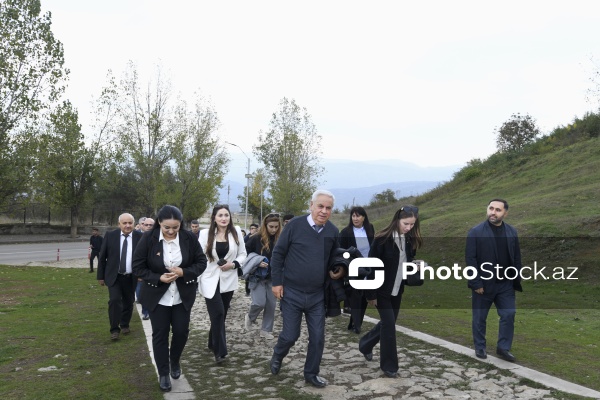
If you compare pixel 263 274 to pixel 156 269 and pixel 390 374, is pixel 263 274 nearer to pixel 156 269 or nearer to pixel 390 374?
pixel 156 269

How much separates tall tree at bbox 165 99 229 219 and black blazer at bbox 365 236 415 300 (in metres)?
36.6

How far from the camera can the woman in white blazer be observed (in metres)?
6.89

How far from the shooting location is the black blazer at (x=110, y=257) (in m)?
8.55

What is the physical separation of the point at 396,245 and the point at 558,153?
→ 25933 millimetres

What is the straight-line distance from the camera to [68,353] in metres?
7.34

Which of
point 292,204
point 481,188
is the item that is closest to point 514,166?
point 481,188

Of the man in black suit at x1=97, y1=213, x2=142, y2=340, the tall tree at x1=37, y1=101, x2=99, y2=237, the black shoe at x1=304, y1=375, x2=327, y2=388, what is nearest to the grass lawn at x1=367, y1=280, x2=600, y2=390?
the black shoe at x1=304, y1=375, x2=327, y2=388

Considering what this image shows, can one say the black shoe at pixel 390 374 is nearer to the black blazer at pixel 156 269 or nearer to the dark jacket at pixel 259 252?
the black blazer at pixel 156 269

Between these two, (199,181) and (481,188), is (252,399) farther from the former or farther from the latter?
(199,181)

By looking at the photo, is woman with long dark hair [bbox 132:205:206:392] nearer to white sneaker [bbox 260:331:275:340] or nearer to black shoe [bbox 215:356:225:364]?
black shoe [bbox 215:356:225:364]

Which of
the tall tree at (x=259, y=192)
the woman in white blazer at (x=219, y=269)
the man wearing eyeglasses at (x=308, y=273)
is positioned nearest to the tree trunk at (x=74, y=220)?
the tall tree at (x=259, y=192)

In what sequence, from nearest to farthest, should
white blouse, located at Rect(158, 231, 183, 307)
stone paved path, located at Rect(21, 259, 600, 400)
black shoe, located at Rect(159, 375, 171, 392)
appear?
stone paved path, located at Rect(21, 259, 600, 400) < black shoe, located at Rect(159, 375, 171, 392) < white blouse, located at Rect(158, 231, 183, 307)

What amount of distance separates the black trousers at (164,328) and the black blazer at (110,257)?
3063 mm

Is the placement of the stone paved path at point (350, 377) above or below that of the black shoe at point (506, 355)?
below
